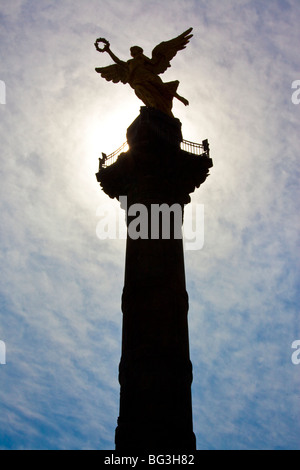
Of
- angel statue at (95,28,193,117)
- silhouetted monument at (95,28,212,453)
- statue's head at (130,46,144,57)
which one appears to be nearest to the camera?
silhouetted monument at (95,28,212,453)

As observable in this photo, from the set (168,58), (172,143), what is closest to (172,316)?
(172,143)

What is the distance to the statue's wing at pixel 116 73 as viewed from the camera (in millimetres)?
23516

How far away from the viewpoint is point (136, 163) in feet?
66.8

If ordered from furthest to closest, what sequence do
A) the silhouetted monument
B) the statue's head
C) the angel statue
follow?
the statue's head → the angel statue → the silhouetted monument

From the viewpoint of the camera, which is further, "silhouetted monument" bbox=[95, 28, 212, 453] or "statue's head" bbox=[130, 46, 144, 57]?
"statue's head" bbox=[130, 46, 144, 57]

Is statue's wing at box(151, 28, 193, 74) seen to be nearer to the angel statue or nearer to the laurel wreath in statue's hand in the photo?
the angel statue

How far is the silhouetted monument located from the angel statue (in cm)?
4

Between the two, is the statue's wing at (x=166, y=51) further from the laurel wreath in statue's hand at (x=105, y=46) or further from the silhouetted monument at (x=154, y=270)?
the laurel wreath in statue's hand at (x=105, y=46)

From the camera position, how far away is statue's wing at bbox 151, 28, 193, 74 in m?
23.7

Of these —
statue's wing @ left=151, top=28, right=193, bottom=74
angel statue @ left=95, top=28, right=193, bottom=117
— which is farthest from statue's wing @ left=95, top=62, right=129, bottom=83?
statue's wing @ left=151, top=28, right=193, bottom=74
